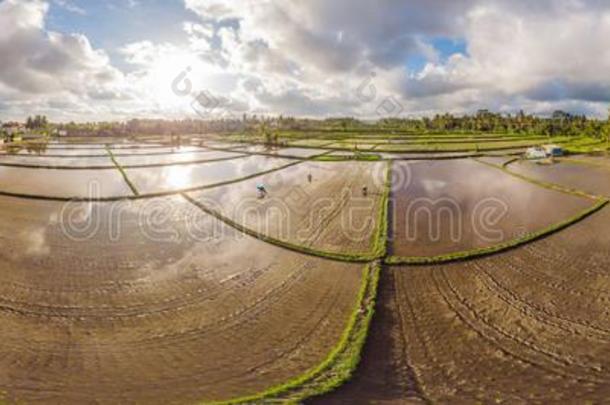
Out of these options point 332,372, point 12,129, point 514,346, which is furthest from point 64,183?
point 12,129

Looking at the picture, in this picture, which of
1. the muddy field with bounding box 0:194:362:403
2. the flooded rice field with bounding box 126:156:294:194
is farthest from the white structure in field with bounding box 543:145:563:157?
the muddy field with bounding box 0:194:362:403

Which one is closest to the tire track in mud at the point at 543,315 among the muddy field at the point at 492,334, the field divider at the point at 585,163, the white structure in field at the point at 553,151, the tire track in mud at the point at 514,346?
the muddy field at the point at 492,334

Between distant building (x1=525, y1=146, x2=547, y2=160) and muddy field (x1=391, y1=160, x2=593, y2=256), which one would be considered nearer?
muddy field (x1=391, y1=160, x2=593, y2=256)

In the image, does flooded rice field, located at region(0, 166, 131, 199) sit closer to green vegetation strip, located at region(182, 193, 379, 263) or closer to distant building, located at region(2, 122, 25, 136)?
green vegetation strip, located at region(182, 193, 379, 263)

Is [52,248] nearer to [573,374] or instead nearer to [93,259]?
[93,259]

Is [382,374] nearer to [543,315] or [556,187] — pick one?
[543,315]

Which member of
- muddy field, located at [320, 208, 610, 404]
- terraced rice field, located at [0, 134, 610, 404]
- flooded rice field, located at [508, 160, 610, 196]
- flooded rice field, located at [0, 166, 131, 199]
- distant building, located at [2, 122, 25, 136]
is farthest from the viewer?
distant building, located at [2, 122, 25, 136]

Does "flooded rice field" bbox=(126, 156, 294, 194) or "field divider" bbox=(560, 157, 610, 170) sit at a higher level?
"field divider" bbox=(560, 157, 610, 170)
